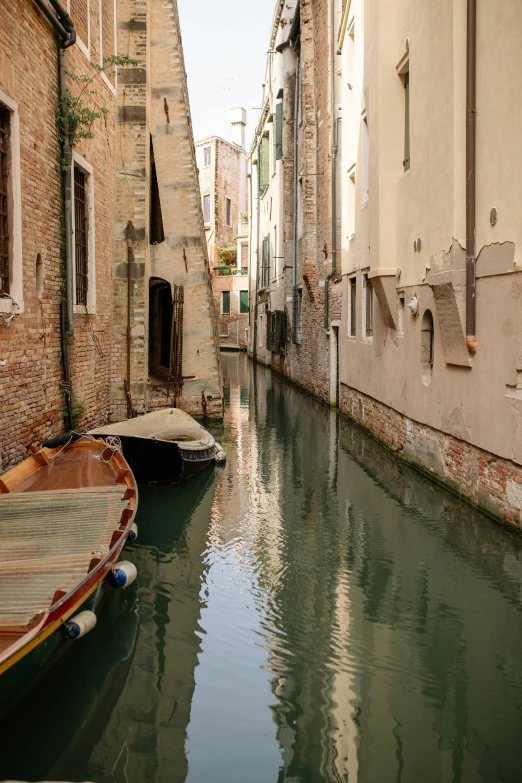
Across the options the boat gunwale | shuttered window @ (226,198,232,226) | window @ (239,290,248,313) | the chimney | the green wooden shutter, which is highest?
the chimney

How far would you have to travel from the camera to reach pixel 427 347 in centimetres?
1088

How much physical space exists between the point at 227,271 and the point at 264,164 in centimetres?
1425

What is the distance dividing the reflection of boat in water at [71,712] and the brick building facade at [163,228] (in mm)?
9343

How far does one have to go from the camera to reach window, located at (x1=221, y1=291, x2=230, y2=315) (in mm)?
46037

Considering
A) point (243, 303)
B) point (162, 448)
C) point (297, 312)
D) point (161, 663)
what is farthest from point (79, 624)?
point (243, 303)

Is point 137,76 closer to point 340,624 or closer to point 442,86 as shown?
point 442,86

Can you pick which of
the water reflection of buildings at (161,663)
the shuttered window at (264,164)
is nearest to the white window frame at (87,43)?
the water reflection of buildings at (161,663)

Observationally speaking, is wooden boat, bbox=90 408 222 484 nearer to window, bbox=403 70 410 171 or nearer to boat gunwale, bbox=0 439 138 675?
boat gunwale, bbox=0 439 138 675

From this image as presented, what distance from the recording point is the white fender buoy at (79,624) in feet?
14.8

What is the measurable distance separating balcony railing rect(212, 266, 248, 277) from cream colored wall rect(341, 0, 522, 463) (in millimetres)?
31878

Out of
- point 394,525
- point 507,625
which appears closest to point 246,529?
point 394,525

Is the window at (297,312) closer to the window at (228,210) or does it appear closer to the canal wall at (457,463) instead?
the canal wall at (457,463)

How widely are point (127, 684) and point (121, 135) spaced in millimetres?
11730

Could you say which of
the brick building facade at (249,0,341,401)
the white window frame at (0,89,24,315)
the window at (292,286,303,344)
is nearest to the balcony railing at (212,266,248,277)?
the brick building facade at (249,0,341,401)
